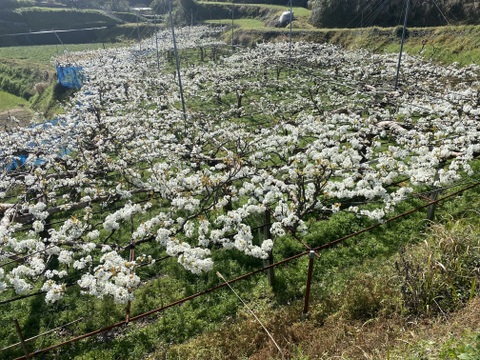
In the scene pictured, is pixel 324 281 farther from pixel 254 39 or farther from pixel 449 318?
pixel 254 39

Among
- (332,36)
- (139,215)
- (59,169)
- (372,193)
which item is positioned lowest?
(139,215)

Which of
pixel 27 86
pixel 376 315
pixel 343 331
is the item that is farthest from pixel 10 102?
pixel 376 315

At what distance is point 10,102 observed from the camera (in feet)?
139

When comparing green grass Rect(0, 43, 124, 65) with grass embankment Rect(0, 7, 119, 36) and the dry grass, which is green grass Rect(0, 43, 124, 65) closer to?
grass embankment Rect(0, 7, 119, 36)

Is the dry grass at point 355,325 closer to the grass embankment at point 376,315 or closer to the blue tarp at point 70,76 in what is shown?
the grass embankment at point 376,315

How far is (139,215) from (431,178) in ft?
33.0

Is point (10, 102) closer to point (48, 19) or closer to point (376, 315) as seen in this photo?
point (376, 315)

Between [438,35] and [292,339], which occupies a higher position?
[438,35]

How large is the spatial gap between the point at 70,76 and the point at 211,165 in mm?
30275

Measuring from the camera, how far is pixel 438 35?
30391 millimetres

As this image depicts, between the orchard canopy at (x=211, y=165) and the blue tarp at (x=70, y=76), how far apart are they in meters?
5.25

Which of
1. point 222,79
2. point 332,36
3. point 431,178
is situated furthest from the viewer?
point 332,36

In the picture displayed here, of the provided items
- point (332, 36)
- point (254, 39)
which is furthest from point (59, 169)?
point (254, 39)

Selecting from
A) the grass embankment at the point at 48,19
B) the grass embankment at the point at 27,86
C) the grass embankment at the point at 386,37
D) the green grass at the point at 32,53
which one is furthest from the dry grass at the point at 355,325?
the grass embankment at the point at 48,19
